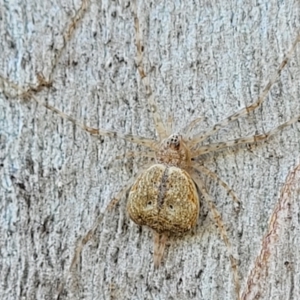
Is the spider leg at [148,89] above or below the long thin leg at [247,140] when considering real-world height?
above

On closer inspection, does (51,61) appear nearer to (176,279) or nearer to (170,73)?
(170,73)

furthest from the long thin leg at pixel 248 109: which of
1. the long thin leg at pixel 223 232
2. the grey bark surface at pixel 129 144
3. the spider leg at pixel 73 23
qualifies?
the spider leg at pixel 73 23

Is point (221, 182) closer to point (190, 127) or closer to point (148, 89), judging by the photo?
point (190, 127)

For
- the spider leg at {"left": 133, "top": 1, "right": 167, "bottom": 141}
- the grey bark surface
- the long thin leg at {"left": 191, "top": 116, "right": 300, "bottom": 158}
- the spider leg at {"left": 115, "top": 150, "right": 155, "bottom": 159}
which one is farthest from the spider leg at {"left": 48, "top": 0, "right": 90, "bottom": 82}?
the long thin leg at {"left": 191, "top": 116, "right": 300, "bottom": 158}

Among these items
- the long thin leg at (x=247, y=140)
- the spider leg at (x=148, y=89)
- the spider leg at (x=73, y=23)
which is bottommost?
the long thin leg at (x=247, y=140)

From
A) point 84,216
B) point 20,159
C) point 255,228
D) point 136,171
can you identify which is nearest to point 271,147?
point 255,228

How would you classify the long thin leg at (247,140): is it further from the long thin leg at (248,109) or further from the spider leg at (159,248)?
the spider leg at (159,248)
